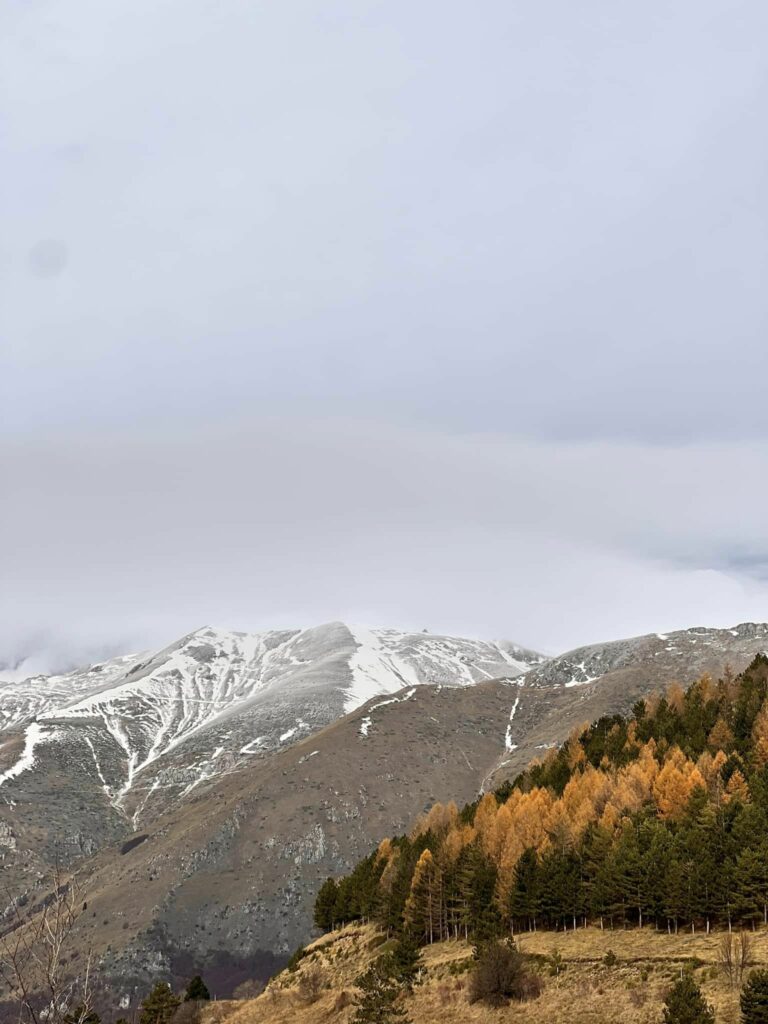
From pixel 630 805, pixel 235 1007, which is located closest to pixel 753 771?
pixel 630 805

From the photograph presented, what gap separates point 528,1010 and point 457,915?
28533 millimetres

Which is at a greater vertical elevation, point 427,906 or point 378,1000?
point 378,1000

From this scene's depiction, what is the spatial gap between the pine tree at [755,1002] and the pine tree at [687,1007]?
2.00 metres

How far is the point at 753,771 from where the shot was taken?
280 ft

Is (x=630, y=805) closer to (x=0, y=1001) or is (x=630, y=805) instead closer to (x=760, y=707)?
(x=760, y=707)

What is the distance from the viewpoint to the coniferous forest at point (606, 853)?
194ft

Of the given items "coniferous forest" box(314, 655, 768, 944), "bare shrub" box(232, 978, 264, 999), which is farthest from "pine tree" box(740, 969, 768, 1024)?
"bare shrub" box(232, 978, 264, 999)

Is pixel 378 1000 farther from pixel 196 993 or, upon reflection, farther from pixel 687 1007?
pixel 196 993

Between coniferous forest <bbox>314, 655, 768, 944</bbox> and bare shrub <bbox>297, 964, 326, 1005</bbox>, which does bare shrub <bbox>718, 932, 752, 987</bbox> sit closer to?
coniferous forest <bbox>314, 655, 768, 944</bbox>

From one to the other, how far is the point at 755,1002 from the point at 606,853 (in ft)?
109

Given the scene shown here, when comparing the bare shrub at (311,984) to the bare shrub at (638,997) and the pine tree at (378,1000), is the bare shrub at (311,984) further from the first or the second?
the bare shrub at (638,997)

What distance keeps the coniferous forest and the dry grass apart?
2.77 meters

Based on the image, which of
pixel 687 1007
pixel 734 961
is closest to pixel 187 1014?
pixel 734 961

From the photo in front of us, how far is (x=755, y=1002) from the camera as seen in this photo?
37.5 metres
